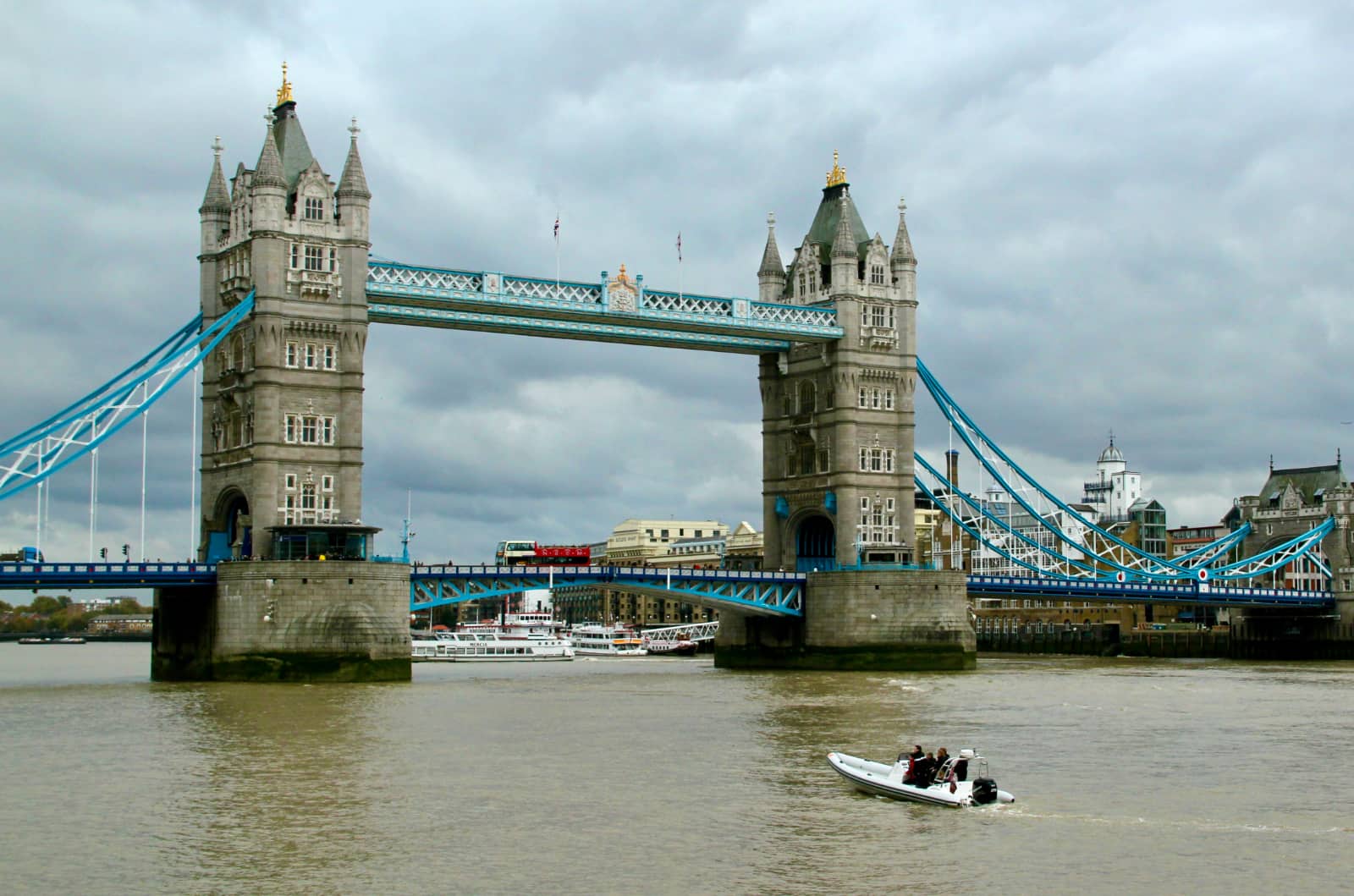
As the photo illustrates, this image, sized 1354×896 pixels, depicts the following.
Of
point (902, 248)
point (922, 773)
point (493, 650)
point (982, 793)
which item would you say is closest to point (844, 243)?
point (902, 248)

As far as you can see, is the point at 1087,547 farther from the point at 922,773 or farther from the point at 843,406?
the point at 922,773

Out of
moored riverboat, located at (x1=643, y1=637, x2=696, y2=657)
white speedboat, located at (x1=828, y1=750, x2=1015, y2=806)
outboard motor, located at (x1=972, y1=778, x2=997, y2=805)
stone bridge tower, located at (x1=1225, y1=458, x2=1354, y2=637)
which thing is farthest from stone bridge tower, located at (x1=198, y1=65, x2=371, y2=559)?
stone bridge tower, located at (x1=1225, y1=458, x2=1354, y2=637)

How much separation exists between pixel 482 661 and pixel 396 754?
7259 cm

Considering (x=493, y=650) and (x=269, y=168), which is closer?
(x=269, y=168)

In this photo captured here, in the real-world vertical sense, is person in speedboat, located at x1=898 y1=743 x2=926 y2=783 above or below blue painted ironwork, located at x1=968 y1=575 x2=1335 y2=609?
below

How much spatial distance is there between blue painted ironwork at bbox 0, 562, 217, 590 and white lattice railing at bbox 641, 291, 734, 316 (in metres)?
27.0

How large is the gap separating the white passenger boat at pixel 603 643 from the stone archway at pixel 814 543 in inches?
1577

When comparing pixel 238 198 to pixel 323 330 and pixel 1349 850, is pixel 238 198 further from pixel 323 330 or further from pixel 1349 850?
pixel 1349 850

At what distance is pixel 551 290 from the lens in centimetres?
8694

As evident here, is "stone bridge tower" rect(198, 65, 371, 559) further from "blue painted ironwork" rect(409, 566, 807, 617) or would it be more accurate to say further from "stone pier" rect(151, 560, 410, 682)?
"blue painted ironwork" rect(409, 566, 807, 617)

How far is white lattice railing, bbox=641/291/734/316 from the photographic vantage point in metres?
90.6

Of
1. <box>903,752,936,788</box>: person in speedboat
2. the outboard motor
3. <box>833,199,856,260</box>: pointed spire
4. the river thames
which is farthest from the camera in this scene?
<box>833,199,856,260</box>: pointed spire

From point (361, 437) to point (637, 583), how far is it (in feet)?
57.8

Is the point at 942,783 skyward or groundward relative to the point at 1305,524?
groundward
